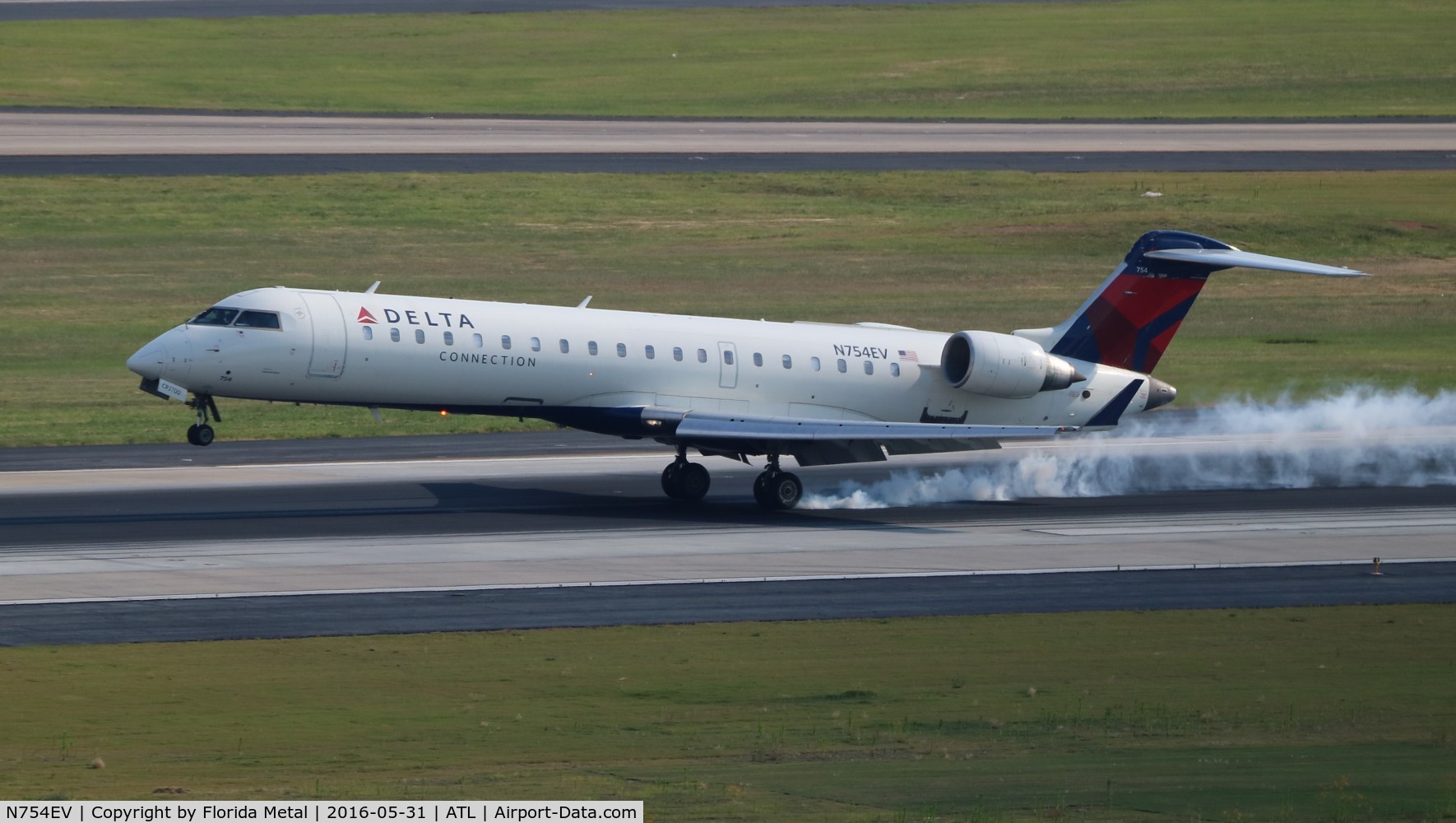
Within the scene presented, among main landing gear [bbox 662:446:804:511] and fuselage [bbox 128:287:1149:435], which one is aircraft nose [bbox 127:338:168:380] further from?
main landing gear [bbox 662:446:804:511]

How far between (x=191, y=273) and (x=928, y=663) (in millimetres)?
45153

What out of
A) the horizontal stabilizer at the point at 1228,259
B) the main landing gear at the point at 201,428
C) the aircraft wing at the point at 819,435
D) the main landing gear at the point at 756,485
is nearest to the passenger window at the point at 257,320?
the main landing gear at the point at 201,428

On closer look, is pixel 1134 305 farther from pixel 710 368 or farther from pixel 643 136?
pixel 643 136

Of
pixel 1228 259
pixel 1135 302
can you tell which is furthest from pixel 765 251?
pixel 1228 259

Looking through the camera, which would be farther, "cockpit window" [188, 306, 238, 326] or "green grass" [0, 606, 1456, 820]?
"cockpit window" [188, 306, 238, 326]

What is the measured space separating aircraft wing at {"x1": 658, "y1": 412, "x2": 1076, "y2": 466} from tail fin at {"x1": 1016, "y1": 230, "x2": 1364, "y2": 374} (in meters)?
3.78

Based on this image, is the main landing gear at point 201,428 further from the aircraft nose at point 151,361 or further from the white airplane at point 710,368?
the aircraft nose at point 151,361

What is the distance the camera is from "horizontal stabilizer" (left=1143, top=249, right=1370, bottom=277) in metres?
38.0

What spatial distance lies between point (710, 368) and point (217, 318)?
9.44 metres

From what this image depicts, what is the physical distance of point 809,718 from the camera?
857 inches

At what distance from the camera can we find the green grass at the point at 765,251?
57.8 meters

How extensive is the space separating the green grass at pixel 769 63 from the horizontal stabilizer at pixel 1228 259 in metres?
53.4

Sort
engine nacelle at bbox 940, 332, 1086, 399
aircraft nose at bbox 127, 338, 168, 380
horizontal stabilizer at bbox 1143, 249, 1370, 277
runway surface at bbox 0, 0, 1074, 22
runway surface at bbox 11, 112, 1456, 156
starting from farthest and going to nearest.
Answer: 1. runway surface at bbox 0, 0, 1074, 22
2. runway surface at bbox 11, 112, 1456, 156
3. engine nacelle at bbox 940, 332, 1086, 399
4. horizontal stabilizer at bbox 1143, 249, 1370, 277
5. aircraft nose at bbox 127, 338, 168, 380

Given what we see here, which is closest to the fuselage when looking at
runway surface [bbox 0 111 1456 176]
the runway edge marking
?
the runway edge marking
